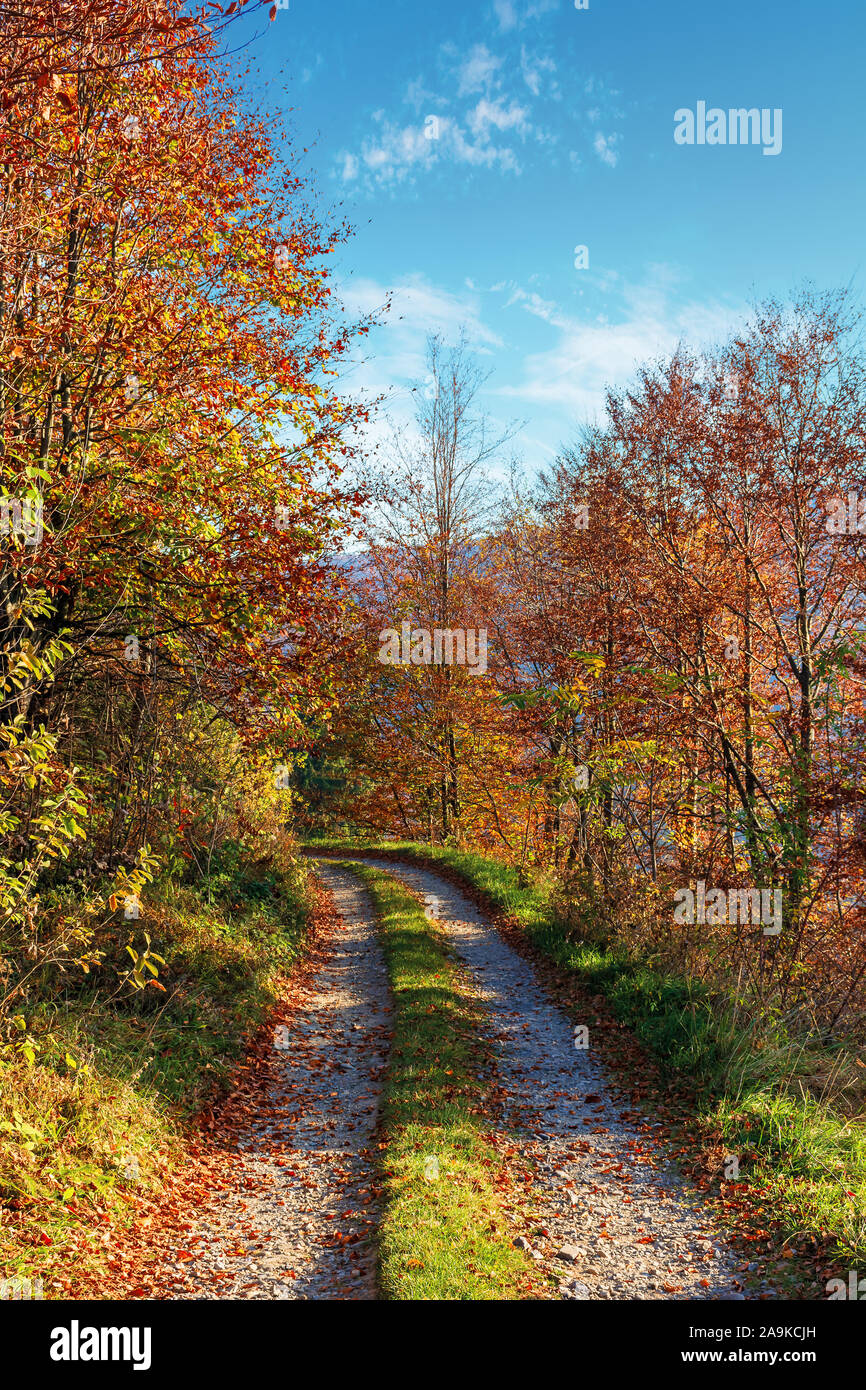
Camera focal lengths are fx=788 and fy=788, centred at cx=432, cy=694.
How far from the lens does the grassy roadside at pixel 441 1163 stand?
4.40 m

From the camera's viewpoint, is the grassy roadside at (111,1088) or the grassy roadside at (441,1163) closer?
the grassy roadside at (441,1163)

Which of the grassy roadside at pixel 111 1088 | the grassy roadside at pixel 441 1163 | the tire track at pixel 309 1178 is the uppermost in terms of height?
the grassy roadside at pixel 111 1088

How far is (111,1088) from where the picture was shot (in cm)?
602

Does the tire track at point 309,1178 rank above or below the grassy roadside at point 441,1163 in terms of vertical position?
below

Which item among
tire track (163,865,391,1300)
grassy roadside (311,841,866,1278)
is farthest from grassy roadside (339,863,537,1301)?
grassy roadside (311,841,866,1278)

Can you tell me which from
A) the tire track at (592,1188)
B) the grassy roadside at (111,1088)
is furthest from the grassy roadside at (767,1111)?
the grassy roadside at (111,1088)

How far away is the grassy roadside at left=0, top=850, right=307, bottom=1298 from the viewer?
15.4 ft

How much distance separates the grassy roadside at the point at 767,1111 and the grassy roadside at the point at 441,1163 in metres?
1.62

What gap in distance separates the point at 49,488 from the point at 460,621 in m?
16.6

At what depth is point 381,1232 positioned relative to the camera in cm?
486

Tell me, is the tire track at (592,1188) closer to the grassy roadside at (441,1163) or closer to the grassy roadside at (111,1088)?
the grassy roadside at (441,1163)

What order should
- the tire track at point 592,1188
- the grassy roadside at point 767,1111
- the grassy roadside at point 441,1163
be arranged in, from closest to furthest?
the grassy roadside at point 441,1163 < the tire track at point 592,1188 < the grassy roadside at point 767,1111

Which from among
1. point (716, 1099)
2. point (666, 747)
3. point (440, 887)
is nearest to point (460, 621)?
point (440, 887)

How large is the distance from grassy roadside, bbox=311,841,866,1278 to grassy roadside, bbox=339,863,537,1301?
1.62 m
